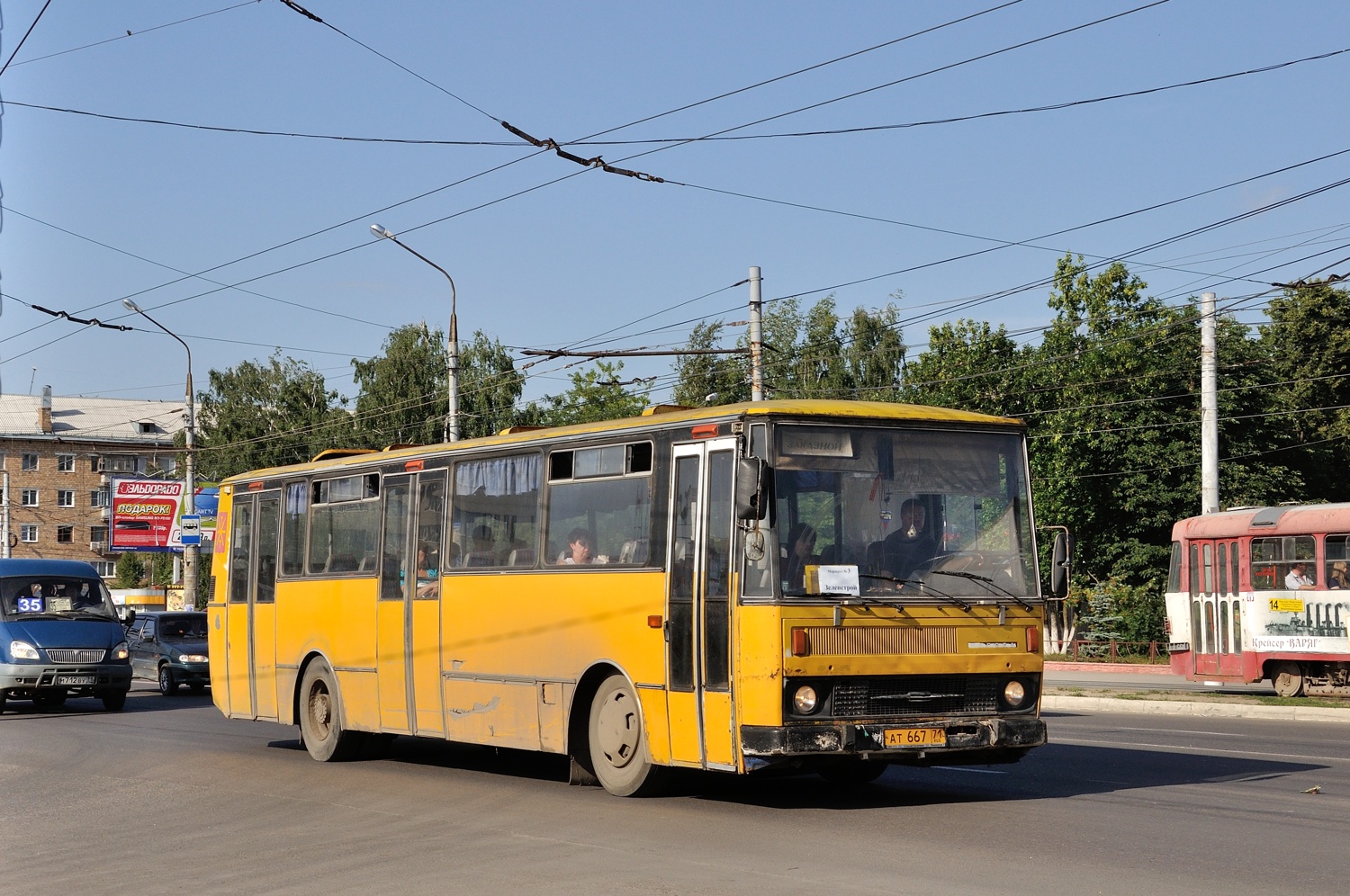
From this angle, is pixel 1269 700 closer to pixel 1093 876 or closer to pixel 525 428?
pixel 525 428

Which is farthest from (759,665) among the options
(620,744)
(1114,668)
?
(1114,668)

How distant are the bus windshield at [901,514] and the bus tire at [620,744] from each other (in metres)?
1.97

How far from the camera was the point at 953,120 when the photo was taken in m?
22.7

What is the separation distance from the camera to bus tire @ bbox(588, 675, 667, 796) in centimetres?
1241

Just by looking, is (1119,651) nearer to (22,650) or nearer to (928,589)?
(22,650)

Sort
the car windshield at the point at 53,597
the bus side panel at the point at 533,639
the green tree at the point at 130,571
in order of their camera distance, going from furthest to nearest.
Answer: the green tree at the point at 130,571
the car windshield at the point at 53,597
the bus side panel at the point at 533,639

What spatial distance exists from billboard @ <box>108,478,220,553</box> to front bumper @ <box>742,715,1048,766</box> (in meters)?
48.4

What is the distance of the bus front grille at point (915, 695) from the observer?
11.5 m

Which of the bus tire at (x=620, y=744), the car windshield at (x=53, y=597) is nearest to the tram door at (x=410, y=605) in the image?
the bus tire at (x=620, y=744)

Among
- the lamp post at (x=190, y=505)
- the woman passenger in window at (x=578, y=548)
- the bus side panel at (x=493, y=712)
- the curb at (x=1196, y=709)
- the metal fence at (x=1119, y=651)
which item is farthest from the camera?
the lamp post at (x=190, y=505)

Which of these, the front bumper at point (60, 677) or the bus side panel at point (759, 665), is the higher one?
the bus side panel at point (759, 665)

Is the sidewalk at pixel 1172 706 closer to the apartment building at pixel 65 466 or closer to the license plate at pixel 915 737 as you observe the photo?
the license plate at pixel 915 737

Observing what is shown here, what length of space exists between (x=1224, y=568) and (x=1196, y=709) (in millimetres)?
4265

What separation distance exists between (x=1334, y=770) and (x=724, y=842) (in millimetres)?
6905
